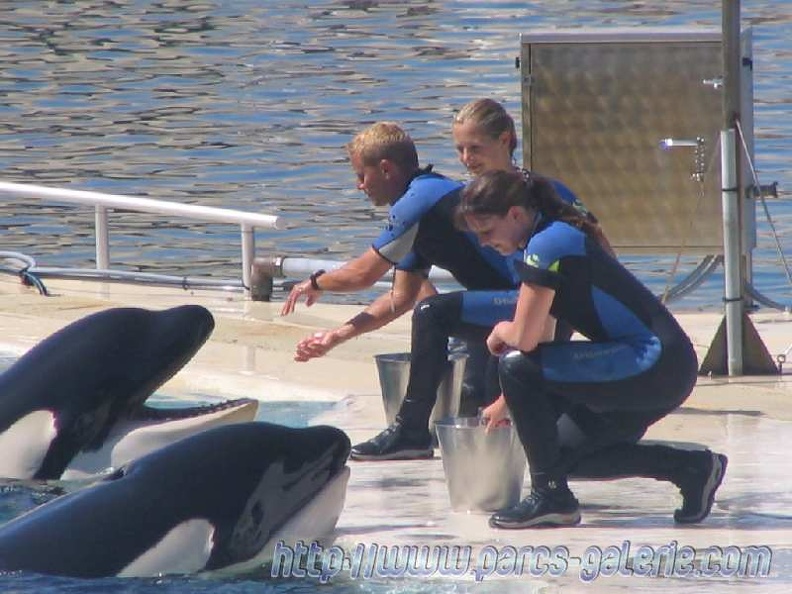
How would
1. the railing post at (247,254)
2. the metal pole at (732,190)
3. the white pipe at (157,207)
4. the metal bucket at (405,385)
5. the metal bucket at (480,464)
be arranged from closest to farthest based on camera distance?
the metal bucket at (480,464), the metal bucket at (405,385), the metal pole at (732,190), the white pipe at (157,207), the railing post at (247,254)

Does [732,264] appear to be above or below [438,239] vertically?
below

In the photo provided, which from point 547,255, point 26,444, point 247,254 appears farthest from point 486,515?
point 247,254

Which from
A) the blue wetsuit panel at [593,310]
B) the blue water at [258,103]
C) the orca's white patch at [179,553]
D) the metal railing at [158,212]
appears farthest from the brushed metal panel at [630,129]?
the orca's white patch at [179,553]

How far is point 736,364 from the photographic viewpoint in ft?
26.0

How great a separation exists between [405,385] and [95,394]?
1218mm

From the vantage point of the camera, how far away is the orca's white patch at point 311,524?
545 cm

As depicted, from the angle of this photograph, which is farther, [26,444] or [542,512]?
[26,444]

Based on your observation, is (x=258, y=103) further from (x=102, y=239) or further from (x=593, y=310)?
(x=593, y=310)

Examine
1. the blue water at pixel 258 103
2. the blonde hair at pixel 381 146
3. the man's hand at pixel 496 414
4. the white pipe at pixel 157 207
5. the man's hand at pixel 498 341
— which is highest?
the blonde hair at pixel 381 146

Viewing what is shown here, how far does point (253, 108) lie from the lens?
91.4 ft

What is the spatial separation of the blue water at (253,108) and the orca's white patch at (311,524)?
0.08m

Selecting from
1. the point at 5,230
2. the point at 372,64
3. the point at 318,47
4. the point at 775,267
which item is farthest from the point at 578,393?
the point at 318,47

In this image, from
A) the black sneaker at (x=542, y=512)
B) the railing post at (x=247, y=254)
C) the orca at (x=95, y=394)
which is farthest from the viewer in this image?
the railing post at (x=247, y=254)

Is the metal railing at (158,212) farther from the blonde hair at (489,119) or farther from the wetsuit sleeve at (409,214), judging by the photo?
the blonde hair at (489,119)
